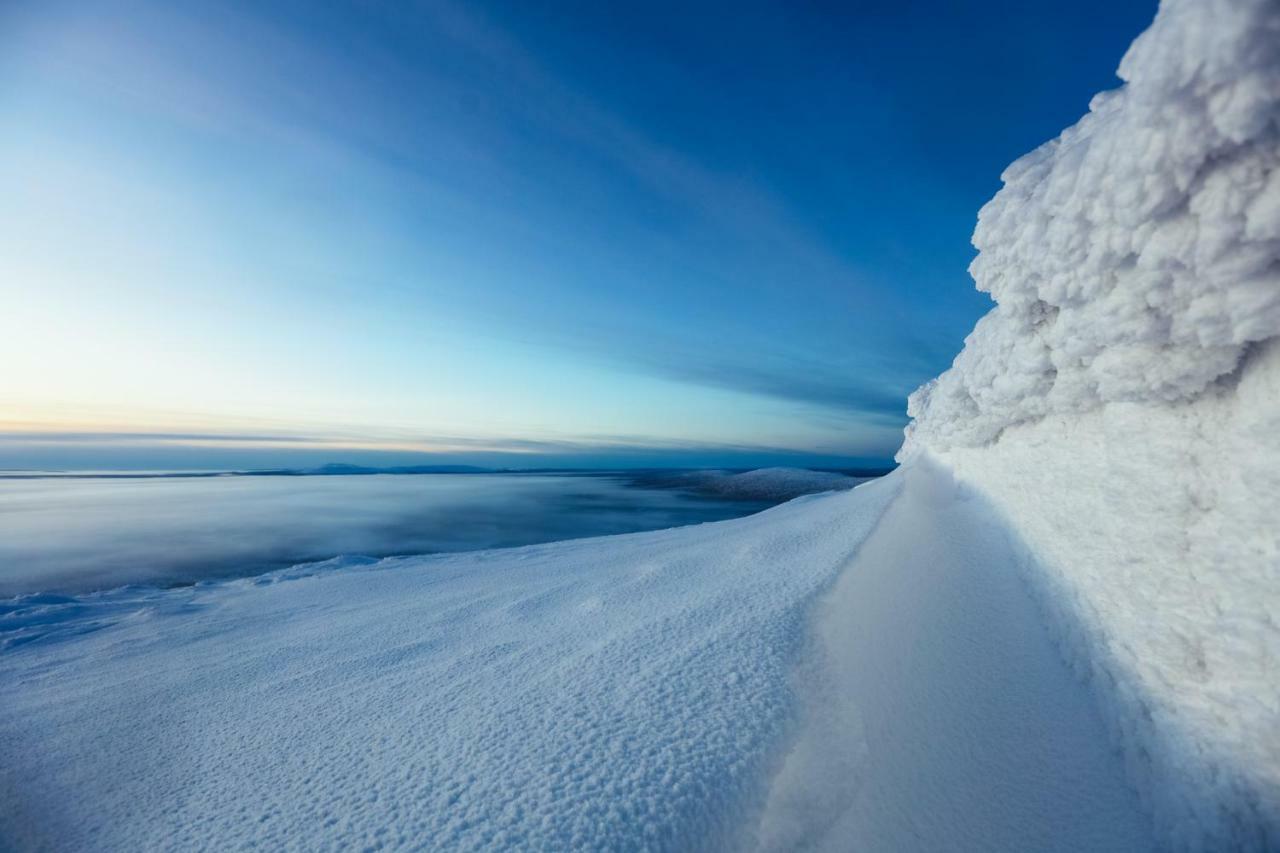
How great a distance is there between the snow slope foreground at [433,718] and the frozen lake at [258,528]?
7.27 meters

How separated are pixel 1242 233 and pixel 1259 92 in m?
0.34

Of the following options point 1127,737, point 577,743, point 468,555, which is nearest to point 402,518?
point 468,555

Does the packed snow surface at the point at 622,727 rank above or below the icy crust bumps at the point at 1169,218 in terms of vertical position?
below

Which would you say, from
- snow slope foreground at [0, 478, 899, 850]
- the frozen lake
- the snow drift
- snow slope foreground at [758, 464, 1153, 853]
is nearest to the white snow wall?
snow slope foreground at [758, 464, 1153, 853]

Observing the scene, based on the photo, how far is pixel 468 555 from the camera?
782cm

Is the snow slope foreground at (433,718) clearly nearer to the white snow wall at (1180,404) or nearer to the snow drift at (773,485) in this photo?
the white snow wall at (1180,404)

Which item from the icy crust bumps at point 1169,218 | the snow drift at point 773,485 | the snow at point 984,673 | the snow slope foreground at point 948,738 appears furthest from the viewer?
the snow drift at point 773,485

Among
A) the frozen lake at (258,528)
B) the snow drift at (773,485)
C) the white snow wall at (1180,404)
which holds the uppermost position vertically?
the white snow wall at (1180,404)

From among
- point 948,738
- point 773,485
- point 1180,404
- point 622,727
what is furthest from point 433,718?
point 773,485

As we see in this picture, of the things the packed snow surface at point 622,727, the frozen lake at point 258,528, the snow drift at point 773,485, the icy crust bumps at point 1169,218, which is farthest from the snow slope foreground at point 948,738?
the snow drift at point 773,485

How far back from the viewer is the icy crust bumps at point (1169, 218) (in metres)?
1.22

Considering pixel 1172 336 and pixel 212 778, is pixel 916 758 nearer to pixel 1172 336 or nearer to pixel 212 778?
pixel 1172 336

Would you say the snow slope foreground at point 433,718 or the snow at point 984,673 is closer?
the snow at point 984,673

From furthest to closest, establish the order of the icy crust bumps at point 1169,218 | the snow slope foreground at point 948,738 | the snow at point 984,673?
the snow slope foreground at point 948,738 < the snow at point 984,673 < the icy crust bumps at point 1169,218
